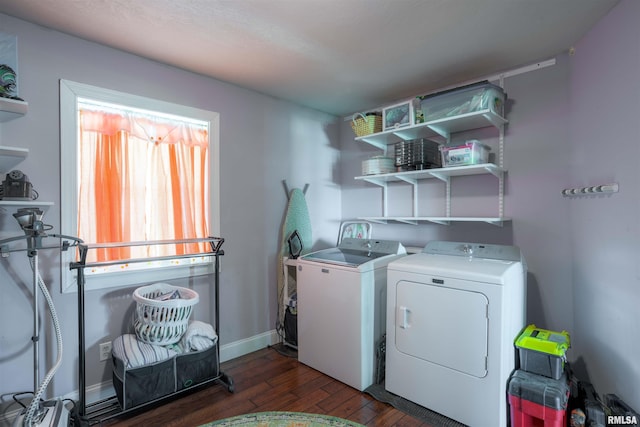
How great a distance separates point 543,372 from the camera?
66.4 inches

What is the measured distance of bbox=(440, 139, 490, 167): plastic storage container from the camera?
221 cm

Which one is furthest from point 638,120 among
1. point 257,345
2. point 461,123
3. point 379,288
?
point 257,345

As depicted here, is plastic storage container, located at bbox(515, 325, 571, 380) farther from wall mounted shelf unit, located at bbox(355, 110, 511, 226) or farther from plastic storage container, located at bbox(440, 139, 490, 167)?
plastic storage container, located at bbox(440, 139, 490, 167)

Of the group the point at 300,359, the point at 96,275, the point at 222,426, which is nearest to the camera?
the point at 222,426

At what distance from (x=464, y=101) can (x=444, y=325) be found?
4.96ft

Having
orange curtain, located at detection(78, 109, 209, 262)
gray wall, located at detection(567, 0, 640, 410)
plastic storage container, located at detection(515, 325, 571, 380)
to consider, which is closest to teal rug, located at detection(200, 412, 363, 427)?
plastic storage container, located at detection(515, 325, 571, 380)

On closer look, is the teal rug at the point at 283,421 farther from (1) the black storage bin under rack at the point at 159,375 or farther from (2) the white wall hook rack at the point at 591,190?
(2) the white wall hook rack at the point at 591,190

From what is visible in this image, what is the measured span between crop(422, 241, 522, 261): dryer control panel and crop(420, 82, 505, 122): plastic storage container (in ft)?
3.01

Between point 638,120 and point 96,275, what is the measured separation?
310 cm

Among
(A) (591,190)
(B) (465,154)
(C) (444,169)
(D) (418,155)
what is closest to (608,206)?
A: (A) (591,190)

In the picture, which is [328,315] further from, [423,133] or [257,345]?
[423,133]

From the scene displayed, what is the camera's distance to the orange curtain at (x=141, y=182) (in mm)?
2080

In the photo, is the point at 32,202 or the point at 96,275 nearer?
the point at 32,202

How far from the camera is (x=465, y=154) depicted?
2.22 metres
